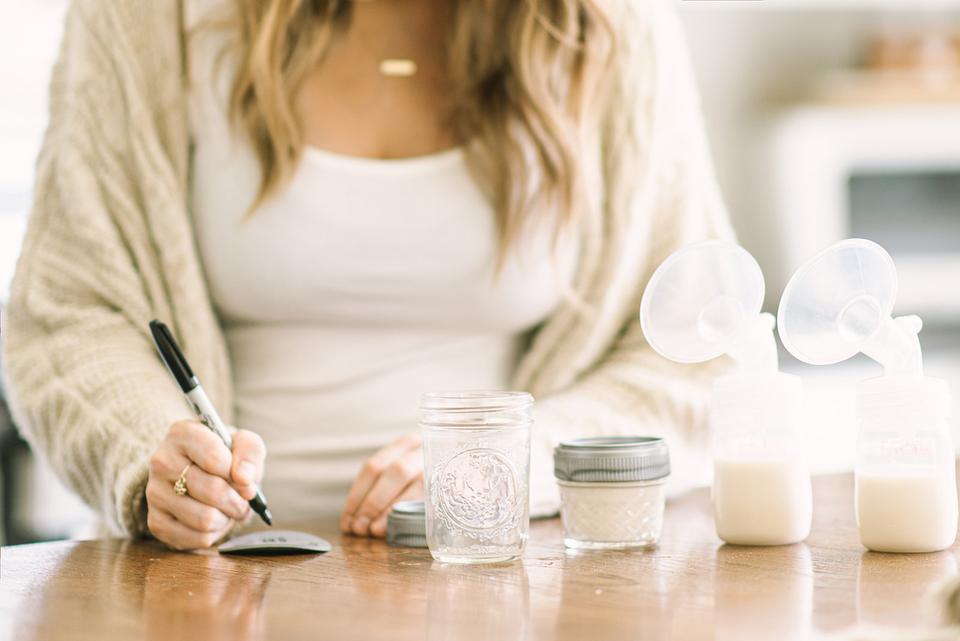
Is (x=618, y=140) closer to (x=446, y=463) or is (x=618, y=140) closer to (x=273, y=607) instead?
(x=446, y=463)

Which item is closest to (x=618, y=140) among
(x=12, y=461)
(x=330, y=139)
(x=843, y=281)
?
(x=330, y=139)

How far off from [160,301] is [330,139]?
0.78ft

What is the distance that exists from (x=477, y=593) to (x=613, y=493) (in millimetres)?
167

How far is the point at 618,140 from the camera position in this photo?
136 cm

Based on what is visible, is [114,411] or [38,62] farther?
[38,62]

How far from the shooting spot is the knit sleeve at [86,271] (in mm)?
1144

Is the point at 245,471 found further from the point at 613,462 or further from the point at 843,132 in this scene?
the point at 843,132

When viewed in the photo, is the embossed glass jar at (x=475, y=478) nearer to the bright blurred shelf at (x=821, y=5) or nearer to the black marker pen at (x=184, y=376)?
the black marker pen at (x=184, y=376)

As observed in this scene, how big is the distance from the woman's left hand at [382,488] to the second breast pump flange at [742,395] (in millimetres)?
253

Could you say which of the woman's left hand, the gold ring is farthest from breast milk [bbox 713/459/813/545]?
the gold ring

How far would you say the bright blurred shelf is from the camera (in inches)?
153

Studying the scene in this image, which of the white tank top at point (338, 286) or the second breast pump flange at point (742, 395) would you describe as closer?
the second breast pump flange at point (742, 395)

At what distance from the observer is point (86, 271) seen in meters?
1.23

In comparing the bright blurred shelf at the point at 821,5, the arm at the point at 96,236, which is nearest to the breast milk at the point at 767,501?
the arm at the point at 96,236
